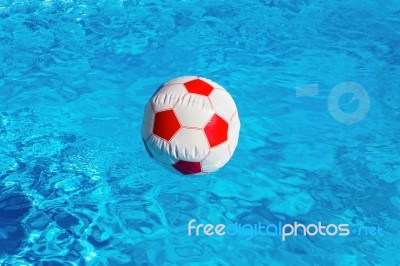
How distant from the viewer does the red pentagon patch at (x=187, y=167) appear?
3.30 meters

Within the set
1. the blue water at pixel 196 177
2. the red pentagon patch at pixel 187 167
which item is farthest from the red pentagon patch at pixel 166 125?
the blue water at pixel 196 177

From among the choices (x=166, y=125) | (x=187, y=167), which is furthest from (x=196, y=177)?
(x=166, y=125)

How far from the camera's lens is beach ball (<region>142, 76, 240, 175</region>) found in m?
3.24

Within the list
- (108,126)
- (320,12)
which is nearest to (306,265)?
(108,126)

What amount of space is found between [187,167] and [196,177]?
1.06 metres

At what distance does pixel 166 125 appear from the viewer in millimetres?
3250

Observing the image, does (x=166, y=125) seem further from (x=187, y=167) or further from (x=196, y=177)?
(x=196, y=177)

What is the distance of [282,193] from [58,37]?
8.80ft

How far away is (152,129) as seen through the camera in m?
3.33

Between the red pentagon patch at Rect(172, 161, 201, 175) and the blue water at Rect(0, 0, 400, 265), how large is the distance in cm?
77

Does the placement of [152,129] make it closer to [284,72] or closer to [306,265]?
[306,265]

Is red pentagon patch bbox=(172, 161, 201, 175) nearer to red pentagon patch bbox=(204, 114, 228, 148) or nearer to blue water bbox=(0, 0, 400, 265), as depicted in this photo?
red pentagon patch bbox=(204, 114, 228, 148)

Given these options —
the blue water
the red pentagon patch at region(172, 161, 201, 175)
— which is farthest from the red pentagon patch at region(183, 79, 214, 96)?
the blue water

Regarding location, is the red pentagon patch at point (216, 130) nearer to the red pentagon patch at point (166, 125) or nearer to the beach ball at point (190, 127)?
the beach ball at point (190, 127)
